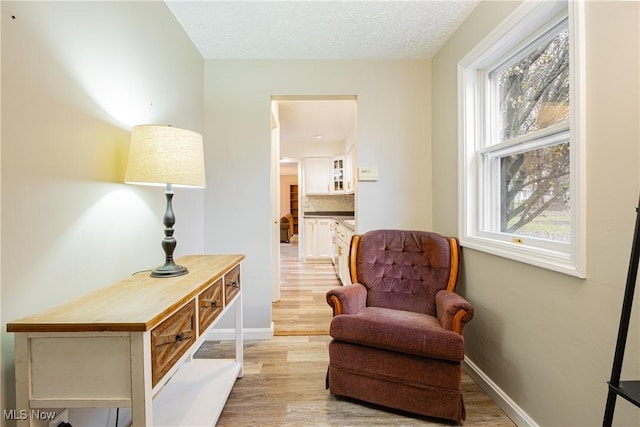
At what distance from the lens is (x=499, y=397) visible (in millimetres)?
1554

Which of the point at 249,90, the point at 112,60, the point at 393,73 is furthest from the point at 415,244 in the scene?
the point at 112,60

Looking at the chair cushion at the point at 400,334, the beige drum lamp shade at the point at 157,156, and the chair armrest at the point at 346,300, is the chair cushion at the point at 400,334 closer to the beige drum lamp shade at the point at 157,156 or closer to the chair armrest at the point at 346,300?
the chair armrest at the point at 346,300

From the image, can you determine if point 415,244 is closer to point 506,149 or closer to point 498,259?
point 498,259

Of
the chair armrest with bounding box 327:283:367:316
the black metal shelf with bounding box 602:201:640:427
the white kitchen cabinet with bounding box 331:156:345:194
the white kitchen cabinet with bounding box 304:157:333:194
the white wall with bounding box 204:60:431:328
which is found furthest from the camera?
the white kitchen cabinet with bounding box 304:157:333:194

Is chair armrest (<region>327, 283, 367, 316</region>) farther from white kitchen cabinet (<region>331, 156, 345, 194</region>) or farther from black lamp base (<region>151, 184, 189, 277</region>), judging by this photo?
white kitchen cabinet (<region>331, 156, 345, 194</region>)

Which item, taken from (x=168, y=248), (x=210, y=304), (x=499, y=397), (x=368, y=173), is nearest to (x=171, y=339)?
(x=210, y=304)

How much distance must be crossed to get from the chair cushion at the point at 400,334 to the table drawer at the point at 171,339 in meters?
0.80

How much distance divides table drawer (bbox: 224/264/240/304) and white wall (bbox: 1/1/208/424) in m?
0.44

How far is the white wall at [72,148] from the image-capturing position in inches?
33.0

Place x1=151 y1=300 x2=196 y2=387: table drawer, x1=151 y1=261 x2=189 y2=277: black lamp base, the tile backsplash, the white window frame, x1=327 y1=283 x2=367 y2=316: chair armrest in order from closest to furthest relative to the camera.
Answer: x1=151 y1=300 x2=196 y2=387: table drawer < the white window frame < x1=151 y1=261 x2=189 y2=277: black lamp base < x1=327 y1=283 x2=367 y2=316: chair armrest < the tile backsplash

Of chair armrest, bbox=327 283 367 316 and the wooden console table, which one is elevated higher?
the wooden console table

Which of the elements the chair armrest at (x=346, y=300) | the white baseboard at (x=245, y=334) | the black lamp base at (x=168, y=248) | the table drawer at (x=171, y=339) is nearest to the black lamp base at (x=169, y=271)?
the black lamp base at (x=168, y=248)

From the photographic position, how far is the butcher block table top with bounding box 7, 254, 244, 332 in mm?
752

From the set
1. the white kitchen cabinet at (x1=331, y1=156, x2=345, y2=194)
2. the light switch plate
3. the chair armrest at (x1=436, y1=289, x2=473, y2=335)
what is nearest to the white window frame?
the chair armrest at (x1=436, y1=289, x2=473, y2=335)
